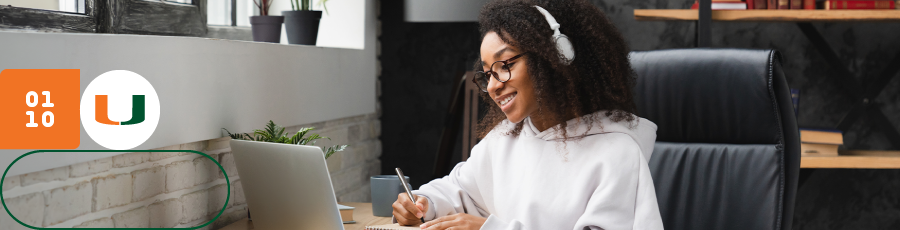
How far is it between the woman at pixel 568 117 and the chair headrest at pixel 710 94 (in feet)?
A: 0.65

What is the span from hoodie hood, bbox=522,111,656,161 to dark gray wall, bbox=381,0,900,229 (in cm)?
124

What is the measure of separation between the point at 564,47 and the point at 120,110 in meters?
0.75

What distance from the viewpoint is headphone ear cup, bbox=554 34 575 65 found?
1092 millimetres

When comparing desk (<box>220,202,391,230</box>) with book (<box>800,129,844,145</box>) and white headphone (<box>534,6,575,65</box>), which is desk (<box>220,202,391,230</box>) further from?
book (<box>800,129,844,145</box>)

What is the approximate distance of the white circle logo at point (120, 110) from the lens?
3.56 feet

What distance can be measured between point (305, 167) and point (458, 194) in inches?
14.3

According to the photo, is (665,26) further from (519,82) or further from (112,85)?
(112,85)

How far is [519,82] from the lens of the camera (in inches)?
44.1

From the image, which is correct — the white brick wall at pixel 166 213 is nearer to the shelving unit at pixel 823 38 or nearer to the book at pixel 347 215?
the book at pixel 347 215

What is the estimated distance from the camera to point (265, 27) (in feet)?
6.10

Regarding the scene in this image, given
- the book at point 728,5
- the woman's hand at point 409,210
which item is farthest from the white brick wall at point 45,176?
the book at point 728,5

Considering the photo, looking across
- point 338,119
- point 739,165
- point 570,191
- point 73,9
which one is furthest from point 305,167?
point 338,119

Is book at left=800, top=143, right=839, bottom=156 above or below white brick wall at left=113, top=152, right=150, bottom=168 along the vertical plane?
below

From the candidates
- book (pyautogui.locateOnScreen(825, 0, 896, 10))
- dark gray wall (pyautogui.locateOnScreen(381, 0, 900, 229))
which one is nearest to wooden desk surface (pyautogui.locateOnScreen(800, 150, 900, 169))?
dark gray wall (pyautogui.locateOnScreen(381, 0, 900, 229))
